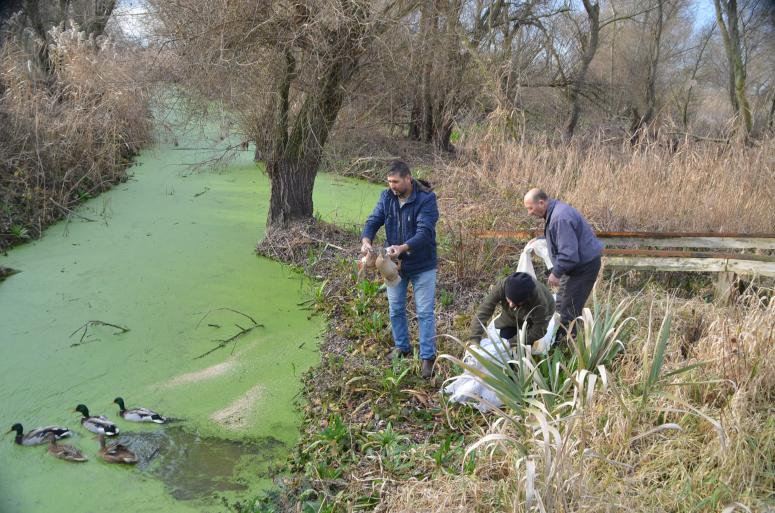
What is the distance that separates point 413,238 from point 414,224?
0.57 ft

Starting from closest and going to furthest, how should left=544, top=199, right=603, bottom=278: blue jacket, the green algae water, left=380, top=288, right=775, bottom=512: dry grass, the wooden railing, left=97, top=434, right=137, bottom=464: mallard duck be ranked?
left=380, top=288, right=775, bottom=512: dry grass, the green algae water, left=97, top=434, right=137, bottom=464: mallard duck, left=544, top=199, right=603, bottom=278: blue jacket, the wooden railing

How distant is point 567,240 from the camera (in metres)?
4.75

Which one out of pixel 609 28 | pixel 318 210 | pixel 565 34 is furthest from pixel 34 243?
pixel 609 28

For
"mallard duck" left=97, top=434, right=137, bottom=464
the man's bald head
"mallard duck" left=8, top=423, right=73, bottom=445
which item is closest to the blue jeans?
the man's bald head

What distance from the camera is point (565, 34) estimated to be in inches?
615

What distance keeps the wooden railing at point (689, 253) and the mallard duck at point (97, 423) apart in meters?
3.92

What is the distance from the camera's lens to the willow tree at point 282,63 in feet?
22.4

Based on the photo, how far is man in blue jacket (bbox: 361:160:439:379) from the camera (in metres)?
4.71

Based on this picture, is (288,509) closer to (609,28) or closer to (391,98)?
(391,98)

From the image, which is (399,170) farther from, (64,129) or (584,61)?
(584,61)

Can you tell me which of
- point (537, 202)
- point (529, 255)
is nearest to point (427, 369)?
point (529, 255)

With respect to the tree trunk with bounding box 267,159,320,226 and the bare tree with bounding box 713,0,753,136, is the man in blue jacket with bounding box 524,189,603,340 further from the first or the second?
the bare tree with bounding box 713,0,753,136

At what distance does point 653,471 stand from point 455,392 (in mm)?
1407

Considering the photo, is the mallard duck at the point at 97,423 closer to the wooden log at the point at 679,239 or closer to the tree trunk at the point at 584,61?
the wooden log at the point at 679,239
